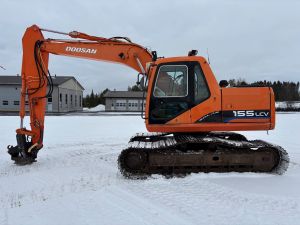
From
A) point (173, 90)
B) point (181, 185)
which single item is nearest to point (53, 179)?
point (181, 185)

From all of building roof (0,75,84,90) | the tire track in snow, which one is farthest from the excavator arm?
building roof (0,75,84,90)

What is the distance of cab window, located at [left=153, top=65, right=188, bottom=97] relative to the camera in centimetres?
723

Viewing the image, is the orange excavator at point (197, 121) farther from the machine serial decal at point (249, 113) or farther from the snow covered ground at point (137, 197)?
the snow covered ground at point (137, 197)

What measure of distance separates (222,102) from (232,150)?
1.11 meters

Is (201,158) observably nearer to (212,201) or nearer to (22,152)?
(212,201)

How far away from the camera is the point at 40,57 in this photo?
8.45 metres

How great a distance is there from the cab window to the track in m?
1.15

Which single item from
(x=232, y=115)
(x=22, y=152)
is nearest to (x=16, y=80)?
(x=22, y=152)

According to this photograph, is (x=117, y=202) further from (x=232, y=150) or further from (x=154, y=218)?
(x=232, y=150)

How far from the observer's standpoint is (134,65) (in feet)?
27.1

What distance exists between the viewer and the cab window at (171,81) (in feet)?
23.7

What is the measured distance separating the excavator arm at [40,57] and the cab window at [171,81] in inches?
46.2

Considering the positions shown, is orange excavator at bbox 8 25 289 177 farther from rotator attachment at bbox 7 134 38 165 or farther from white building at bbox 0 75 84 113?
white building at bbox 0 75 84 113

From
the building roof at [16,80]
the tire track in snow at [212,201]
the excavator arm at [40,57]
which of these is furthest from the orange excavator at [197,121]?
the building roof at [16,80]
